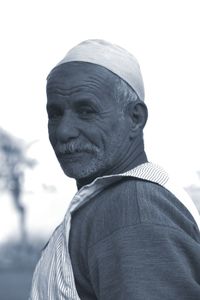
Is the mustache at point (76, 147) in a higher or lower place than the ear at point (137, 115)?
lower

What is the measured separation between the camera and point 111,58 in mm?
3035

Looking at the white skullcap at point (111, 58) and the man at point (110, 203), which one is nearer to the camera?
the man at point (110, 203)

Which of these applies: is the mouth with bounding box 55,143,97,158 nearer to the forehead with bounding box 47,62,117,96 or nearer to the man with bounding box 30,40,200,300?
the man with bounding box 30,40,200,300

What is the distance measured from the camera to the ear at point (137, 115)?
2994 millimetres

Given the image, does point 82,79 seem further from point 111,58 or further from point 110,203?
point 110,203

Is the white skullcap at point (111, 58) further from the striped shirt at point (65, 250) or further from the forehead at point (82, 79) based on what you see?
the striped shirt at point (65, 250)

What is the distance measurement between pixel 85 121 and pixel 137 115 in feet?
0.83

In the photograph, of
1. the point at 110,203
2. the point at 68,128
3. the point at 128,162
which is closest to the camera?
the point at 110,203

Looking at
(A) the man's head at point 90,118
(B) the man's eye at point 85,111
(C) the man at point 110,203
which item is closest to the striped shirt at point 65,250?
(C) the man at point 110,203

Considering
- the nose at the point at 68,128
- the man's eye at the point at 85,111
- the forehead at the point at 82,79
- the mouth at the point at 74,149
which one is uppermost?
the forehead at the point at 82,79

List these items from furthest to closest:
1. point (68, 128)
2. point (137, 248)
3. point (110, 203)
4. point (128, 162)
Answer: point (128, 162), point (68, 128), point (110, 203), point (137, 248)

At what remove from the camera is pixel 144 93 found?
10.3 ft

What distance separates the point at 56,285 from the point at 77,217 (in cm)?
26

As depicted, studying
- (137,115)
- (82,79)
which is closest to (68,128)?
(82,79)
